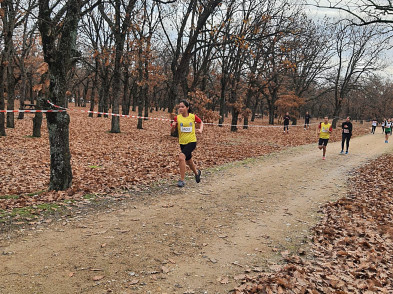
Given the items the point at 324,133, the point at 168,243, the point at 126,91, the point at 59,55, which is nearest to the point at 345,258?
the point at 168,243

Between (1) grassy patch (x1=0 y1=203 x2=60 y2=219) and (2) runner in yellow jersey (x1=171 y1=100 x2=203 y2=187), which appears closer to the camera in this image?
(1) grassy patch (x1=0 y1=203 x2=60 y2=219)

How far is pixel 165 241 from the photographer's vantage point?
452cm

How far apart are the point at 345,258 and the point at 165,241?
9.64 ft

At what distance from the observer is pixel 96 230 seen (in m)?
4.77

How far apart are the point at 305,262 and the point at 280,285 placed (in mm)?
906

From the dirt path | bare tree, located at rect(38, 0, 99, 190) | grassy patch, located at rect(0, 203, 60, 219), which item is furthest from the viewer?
bare tree, located at rect(38, 0, 99, 190)

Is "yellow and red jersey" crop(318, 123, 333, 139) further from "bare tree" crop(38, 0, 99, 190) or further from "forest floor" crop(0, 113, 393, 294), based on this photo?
"bare tree" crop(38, 0, 99, 190)

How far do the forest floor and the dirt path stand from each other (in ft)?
0.04

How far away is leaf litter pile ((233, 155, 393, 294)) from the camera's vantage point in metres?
3.66

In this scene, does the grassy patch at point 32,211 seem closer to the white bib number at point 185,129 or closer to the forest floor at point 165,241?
the forest floor at point 165,241

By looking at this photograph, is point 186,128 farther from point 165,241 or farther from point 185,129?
point 165,241

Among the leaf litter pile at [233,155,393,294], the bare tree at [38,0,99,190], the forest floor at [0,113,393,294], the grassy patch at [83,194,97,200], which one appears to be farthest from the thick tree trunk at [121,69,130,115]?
the leaf litter pile at [233,155,393,294]

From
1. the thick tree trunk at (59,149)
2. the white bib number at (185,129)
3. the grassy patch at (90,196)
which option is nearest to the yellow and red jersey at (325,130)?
the white bib number at (185,129)

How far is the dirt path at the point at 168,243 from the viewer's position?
11.3 feet
